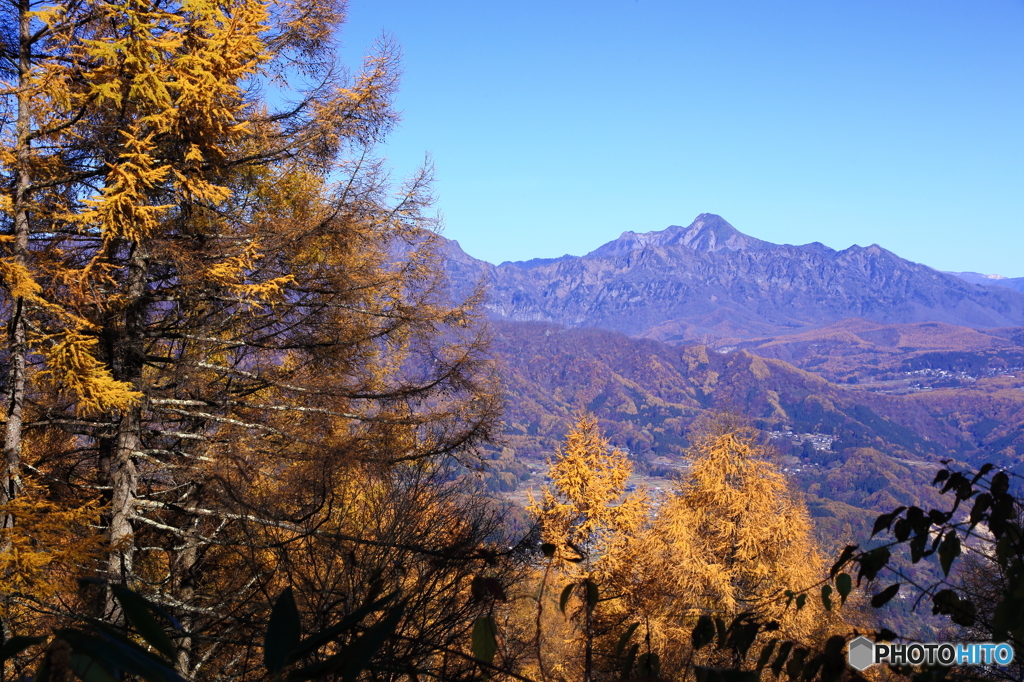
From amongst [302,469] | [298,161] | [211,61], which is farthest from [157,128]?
[302,469]

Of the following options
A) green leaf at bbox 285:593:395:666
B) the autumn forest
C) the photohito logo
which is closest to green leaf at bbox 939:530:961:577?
the photohito logo

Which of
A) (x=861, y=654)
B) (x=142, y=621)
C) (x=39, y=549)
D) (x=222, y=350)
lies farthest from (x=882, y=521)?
(x=222, y=350)

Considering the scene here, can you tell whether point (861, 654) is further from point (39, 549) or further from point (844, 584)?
point (39, 549)

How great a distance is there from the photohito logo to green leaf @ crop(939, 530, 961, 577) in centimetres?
41

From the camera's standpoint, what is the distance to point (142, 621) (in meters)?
0.81

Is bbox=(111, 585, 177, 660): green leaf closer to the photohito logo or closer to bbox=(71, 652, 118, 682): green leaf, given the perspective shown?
bbox=(71, 652, 118, 682): green leaf

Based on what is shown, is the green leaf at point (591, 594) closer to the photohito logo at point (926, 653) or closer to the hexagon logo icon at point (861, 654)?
the photohito logo at point (926, 653)

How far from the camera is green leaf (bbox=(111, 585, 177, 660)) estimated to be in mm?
804

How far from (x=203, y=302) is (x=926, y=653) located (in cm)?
682

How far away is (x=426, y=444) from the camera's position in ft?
27.1

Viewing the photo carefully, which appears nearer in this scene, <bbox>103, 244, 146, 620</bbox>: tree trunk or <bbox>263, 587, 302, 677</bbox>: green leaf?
<bbox>263, 587, 302, 677</bbox>: green leaf

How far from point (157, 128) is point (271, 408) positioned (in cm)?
270

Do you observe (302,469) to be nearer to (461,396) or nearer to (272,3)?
(461,396)

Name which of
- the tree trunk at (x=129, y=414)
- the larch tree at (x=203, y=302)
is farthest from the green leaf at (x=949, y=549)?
the tree trunk at (x=129, y=414)
